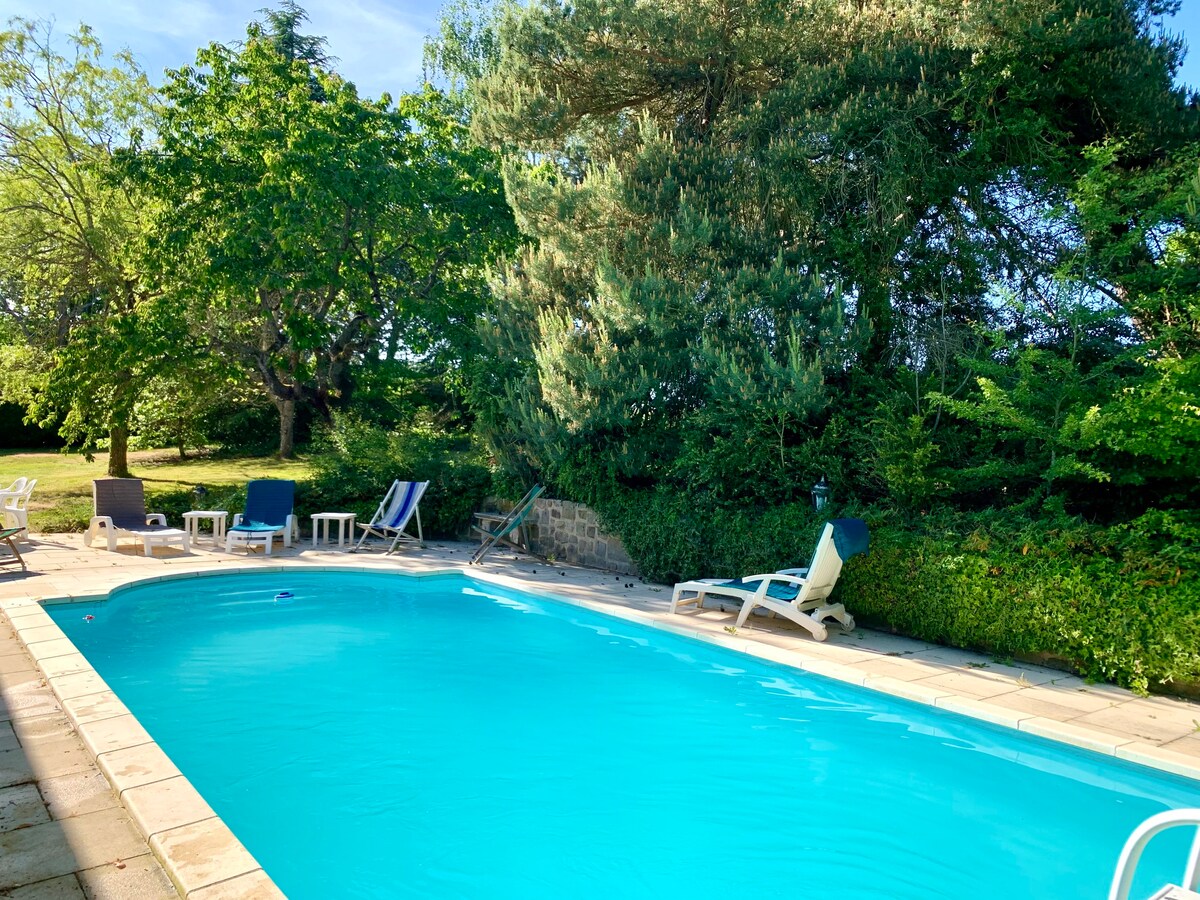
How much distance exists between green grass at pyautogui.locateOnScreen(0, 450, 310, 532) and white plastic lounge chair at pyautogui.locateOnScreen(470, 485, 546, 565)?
19.7 ft

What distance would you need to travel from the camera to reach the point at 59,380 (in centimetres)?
1460

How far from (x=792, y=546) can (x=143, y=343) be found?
37.0ft

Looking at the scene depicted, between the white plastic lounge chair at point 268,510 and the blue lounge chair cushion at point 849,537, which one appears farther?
the white plastic lounge chair at point 268,510

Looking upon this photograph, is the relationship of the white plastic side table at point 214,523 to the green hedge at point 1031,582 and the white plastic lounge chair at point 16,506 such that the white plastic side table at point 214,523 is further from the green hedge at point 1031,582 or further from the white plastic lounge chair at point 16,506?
the green hedge at point 1031,582

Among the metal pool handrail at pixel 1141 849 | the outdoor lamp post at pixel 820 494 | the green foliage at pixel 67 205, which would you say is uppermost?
the green foliage at pixel 67 205

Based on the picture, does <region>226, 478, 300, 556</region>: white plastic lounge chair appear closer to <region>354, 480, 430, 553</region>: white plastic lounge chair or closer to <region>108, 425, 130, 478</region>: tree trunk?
<region>354, 480, 430, 553</region>: white plastic lounge chair

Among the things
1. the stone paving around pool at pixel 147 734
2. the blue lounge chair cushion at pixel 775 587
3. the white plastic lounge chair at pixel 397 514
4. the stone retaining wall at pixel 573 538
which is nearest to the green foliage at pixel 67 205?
the white plastic lounge chair at pixel 397 514

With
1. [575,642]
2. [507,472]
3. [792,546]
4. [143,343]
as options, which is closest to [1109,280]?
[792,546]

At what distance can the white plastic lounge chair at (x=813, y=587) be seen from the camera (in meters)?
7.43

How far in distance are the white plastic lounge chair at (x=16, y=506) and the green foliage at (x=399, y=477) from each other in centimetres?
394

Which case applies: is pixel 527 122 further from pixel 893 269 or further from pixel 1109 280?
pixel 1109 280

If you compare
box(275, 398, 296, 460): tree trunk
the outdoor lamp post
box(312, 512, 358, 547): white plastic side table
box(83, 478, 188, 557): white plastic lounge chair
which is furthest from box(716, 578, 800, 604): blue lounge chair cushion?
box(275, 398, 296, 460): tree trunk

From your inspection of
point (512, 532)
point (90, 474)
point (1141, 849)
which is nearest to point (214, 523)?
point (512, 532)

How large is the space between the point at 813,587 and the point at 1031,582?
178 cm
